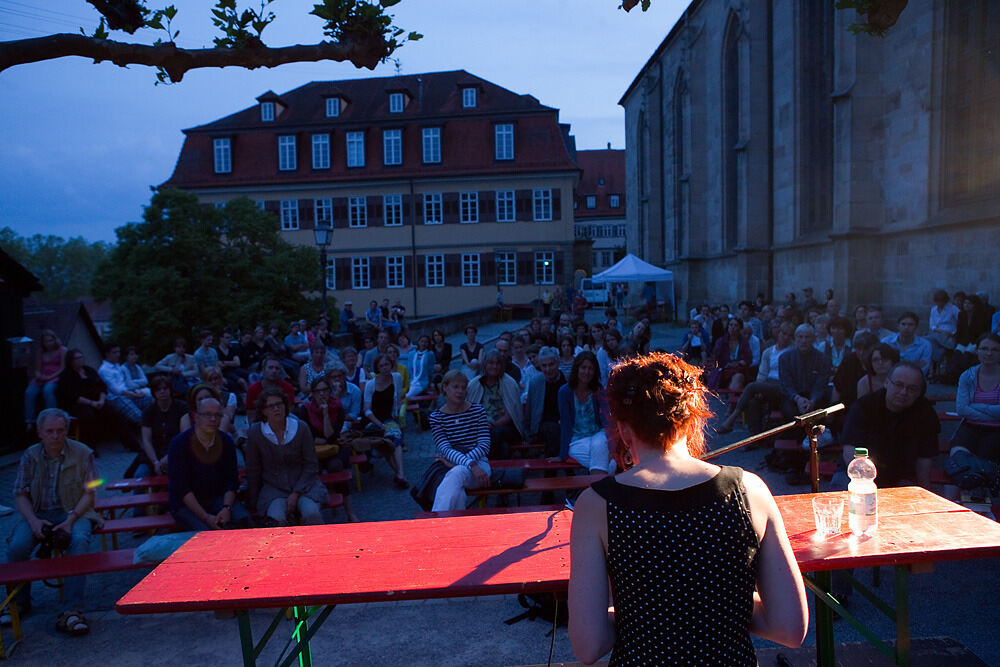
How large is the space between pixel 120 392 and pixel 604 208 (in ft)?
246

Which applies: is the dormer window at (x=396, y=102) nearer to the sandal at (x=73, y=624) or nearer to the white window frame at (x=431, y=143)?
the white window frame at (x=431, y=143)

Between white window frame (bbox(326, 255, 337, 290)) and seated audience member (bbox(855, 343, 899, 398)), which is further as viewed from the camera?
white window frame (bbox(326, 255, 337, 290))

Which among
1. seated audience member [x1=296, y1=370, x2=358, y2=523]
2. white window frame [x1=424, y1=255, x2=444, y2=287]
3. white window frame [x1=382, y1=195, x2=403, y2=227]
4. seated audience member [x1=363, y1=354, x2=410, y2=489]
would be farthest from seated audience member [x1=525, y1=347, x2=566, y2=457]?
white window frame [x1=382, y1=195, x2=403, y2=227]

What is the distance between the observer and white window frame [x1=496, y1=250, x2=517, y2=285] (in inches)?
1737

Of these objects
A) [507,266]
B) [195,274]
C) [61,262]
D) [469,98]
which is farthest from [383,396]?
[61,262]

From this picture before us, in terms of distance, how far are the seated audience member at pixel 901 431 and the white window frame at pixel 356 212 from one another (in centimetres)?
4137

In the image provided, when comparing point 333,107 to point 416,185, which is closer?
point 416,185

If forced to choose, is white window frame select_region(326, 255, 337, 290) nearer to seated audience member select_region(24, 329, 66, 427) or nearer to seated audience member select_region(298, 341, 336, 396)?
seated audience member select_region(298, 341, 336, 396)

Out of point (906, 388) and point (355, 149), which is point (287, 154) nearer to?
point (355, 149)

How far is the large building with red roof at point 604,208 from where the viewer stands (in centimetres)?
8275

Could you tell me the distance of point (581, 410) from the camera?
7.50 metres

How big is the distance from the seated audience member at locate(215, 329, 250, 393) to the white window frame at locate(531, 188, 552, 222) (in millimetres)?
29763

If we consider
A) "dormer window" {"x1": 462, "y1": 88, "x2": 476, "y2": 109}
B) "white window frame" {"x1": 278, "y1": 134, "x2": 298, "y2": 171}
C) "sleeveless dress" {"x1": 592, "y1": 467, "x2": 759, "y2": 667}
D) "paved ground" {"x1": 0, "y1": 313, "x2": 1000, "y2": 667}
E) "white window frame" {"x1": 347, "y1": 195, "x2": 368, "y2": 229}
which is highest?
"dormer window" {"x1": 462, "y1": 88, "x2": 476, "y2": 109}

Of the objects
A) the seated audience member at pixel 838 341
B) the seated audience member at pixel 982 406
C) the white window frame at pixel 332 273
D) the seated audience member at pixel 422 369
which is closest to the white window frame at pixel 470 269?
the white window frame at pixel 332 273
